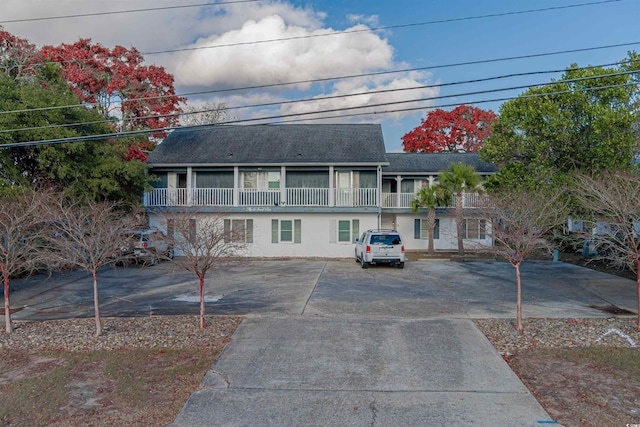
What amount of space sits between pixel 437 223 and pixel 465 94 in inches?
620

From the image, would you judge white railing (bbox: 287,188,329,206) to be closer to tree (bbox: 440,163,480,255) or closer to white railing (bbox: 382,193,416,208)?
white railing (bbox: 382,193,416,208)

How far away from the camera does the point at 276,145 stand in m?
26.3

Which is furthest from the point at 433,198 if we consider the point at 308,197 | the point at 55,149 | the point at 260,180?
the point at 55,149

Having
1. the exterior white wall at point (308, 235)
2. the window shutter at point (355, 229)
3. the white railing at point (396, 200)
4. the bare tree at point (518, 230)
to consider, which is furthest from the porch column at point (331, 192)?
the bare tree at point (518, 230)

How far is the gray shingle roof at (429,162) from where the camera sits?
28458 millimetres

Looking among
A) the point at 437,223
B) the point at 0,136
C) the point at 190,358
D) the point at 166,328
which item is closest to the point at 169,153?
the point at 0,136

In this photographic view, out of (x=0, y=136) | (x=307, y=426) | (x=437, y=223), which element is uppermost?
(x=0, y=136)

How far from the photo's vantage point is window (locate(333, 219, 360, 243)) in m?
24.6

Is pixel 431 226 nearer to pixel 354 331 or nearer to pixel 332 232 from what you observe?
pixel 332 232

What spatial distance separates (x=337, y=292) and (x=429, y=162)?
1769 centimetres

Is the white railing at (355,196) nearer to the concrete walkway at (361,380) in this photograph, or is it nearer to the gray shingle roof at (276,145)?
the gray shingle roof at (276,145)

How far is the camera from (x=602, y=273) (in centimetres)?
1803

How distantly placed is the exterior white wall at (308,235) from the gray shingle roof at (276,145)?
112 inches

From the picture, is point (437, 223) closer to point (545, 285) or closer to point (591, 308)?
point (545, 285)
